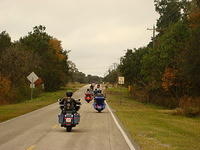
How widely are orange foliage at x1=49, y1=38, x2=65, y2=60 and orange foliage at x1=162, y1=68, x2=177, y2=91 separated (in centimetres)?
6222

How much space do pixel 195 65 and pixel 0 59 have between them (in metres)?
39.9

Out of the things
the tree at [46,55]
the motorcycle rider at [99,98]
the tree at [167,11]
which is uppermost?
the tree at [167,11]

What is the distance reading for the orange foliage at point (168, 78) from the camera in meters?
55.8

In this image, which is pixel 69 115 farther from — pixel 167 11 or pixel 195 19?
pixel 167 11

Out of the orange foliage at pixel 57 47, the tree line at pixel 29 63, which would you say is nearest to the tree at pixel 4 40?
the tree line at pixel 29 63

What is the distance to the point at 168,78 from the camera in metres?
55.9

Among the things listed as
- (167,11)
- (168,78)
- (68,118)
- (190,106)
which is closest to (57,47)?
(167,11)

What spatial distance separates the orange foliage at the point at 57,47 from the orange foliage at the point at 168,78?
2450 inches

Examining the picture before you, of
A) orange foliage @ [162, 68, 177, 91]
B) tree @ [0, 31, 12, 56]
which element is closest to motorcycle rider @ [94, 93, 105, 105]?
orange foliage @ [162, 68, 177, 91]

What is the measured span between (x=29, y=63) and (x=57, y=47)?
125ft

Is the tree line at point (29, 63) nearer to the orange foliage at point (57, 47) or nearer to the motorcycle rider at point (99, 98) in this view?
the orange foliage at point (57, 47)

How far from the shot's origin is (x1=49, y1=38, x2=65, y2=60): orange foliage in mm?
117125

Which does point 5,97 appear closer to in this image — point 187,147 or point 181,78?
point 181,78

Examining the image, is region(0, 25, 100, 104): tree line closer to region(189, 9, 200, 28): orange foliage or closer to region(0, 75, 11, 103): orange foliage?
region(0, 75, 11, 103): orange foliage
